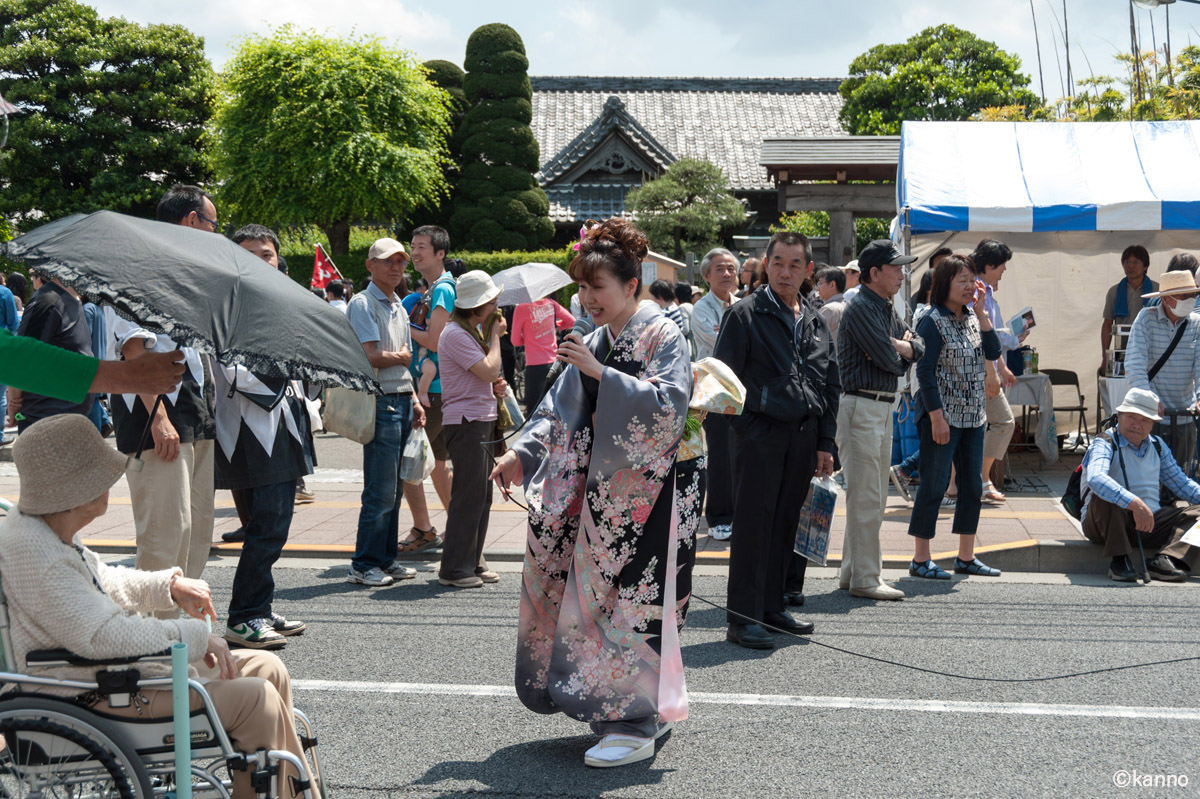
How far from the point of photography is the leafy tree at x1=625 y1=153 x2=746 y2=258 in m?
19.7

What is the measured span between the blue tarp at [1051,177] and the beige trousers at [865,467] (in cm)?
381

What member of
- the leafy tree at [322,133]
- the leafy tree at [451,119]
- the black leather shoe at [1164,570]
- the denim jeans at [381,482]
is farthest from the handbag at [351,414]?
the leafy tree at [451,119]

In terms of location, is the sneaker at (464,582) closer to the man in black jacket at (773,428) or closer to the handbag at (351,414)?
the handbag at (351,414)

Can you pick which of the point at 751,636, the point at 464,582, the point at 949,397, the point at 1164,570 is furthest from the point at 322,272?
the point at 1164,570

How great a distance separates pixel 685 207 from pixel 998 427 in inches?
482

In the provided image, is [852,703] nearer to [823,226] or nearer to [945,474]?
[945,474]

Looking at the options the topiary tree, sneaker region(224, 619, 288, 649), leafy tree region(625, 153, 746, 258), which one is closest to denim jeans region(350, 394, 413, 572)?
sneaker region(224, 619, 288, 649)

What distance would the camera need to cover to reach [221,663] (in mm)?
2859

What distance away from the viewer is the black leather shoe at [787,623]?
17.2ft

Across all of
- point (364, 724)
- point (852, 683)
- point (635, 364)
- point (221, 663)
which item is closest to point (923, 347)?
point (852, 683)

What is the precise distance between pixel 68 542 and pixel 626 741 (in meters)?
1.92

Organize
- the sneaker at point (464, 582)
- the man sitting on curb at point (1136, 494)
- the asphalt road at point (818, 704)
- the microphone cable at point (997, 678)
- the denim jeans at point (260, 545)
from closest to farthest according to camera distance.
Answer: the asphalt road at point (818, 704) < the microphone cable at point (997, 678) < the denim jeans at point (260, 545) < the sneaker at point (464, 582) < the man sitting on curb at point (1136, 494)

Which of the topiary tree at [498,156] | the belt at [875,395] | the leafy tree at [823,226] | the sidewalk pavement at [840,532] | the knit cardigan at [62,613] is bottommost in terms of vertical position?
the sidewalk pavement at [840,532]

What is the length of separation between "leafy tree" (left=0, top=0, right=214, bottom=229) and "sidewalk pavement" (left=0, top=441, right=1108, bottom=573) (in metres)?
17.7
